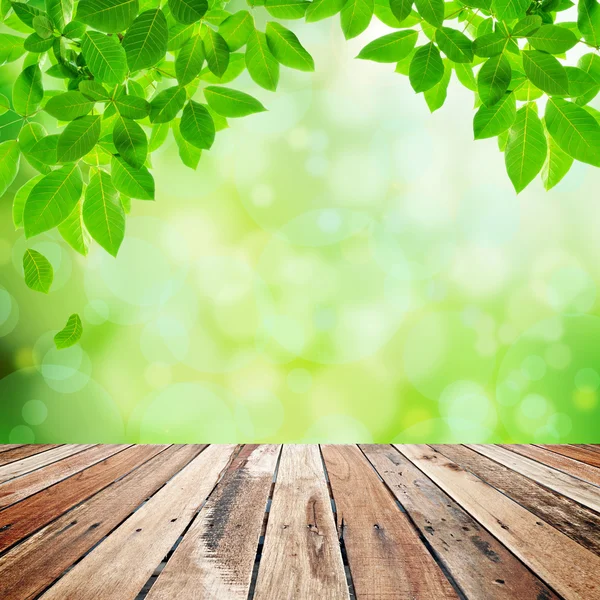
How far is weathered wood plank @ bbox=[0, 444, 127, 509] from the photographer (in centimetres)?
106

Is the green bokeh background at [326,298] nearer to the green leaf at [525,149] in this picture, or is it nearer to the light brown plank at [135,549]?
the light brown plank at [135,549]

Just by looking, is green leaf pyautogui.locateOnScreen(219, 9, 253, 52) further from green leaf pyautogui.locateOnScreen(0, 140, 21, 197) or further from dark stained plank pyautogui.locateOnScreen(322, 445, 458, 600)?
dark stained plank pyautogui.locateOnScreen(322, 445, 458, 600)

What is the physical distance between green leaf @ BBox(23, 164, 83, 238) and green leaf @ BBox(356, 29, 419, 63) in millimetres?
363

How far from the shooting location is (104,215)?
1.66 ft

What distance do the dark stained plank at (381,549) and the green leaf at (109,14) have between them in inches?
28.6

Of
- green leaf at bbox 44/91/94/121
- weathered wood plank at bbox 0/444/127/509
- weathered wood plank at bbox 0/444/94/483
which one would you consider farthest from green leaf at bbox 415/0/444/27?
weathered wood plank at bbox 0/444/94/483

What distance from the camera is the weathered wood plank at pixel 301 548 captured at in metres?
0.60

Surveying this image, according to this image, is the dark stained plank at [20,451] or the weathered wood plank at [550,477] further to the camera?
the dark stained plank at [20,451]

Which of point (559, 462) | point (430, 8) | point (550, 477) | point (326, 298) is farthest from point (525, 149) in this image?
point (326, 298)

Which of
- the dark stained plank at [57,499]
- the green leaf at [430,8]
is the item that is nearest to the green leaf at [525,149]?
the green leaf at [430,8]

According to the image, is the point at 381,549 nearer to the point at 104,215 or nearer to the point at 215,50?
the point at 104,215

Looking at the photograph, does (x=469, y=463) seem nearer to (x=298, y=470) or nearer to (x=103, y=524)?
(x=298, y=470)

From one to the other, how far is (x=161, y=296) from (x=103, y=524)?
1191mm

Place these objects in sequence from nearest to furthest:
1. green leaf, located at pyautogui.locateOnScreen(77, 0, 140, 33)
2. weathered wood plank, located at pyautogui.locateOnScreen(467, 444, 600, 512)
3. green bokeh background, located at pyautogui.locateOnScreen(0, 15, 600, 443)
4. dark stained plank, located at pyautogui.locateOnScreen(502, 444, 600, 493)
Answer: green leaf, located at pyautogui.locateOnScreen(77, 0, 140, 33)
weathered wood plank, located at pyautogui.locateOnScreen(467, 444, 600, 512)
dark stained plank, located at pyautogui.locateOnScreen(502, 444, 600, 493)
green bokeh background, located at pyautogui.locateOnScreen(0, 15, 600, 443)
